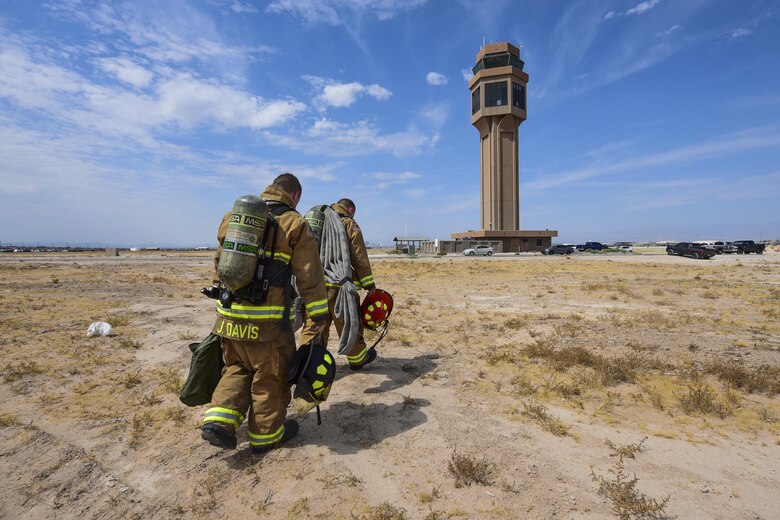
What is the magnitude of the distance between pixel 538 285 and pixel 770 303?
6858 mm

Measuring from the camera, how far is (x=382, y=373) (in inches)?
211

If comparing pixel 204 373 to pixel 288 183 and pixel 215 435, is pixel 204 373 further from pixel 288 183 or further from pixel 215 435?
pixel 288 183

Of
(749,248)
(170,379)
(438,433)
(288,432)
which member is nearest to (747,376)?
(438,433)

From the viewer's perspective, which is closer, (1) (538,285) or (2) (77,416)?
(2) (77,416)

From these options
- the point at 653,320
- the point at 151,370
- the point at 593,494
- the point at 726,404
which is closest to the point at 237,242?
the point at 593,494

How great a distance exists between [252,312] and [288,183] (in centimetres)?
130

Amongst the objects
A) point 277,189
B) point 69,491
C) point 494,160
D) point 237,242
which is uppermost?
point 494,160

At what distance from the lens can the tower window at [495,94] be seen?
64.5m

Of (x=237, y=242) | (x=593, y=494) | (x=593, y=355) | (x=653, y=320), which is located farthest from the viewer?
(x=653, y=320)

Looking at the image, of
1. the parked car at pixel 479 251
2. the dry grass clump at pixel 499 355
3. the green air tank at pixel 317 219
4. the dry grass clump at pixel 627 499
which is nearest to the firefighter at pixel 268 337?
the green air tank at pixel 317 219

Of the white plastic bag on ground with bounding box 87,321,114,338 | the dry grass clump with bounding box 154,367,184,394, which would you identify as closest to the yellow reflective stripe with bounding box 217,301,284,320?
the dry grass clump with bounding box 154,367,184,394

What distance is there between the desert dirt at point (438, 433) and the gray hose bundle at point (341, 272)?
724 mm

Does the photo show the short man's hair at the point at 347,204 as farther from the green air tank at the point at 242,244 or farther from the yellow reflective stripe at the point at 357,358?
the green air tank at the point at 242,244

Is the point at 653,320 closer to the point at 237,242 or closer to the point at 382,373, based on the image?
the point at 382,373
